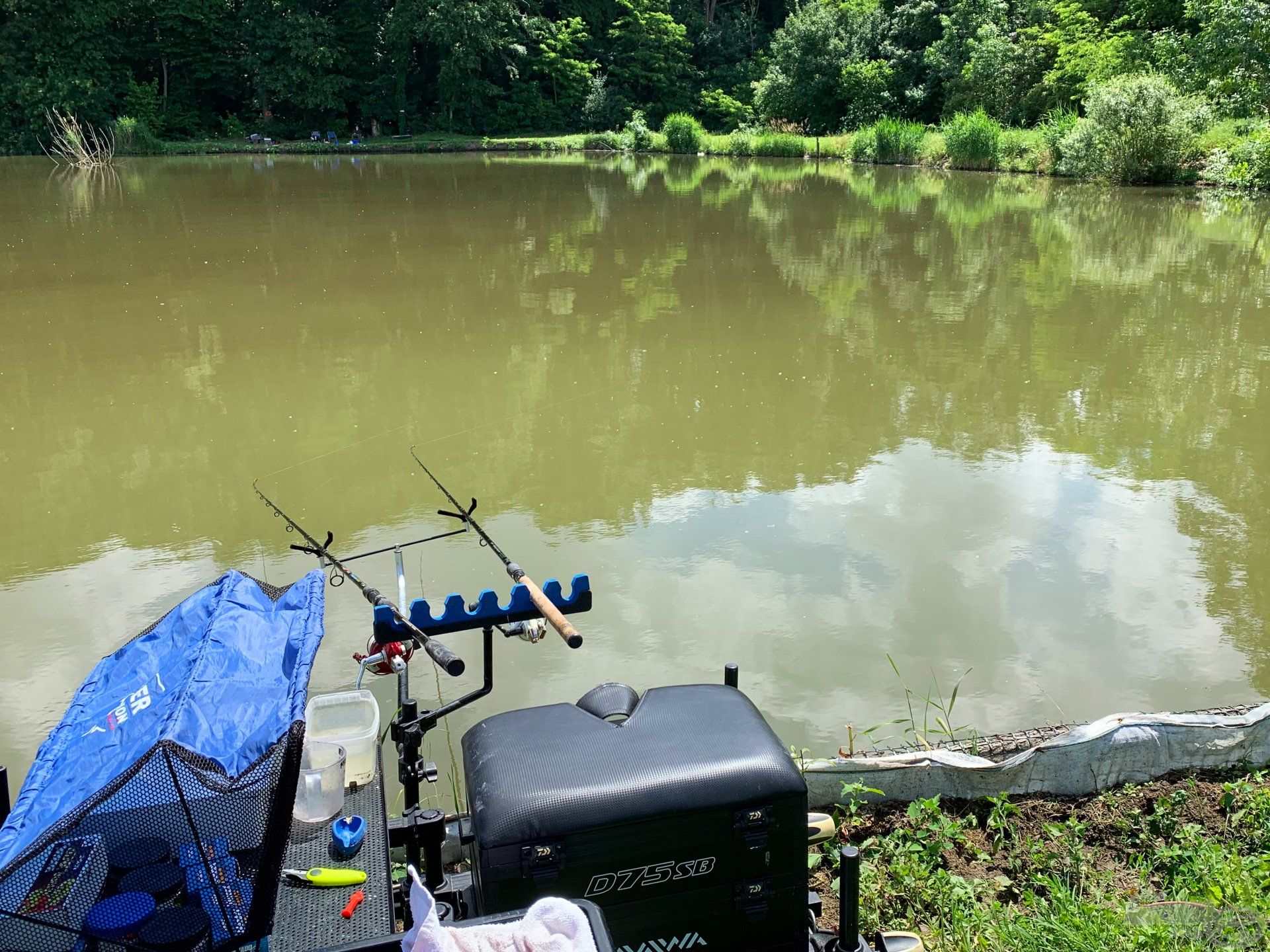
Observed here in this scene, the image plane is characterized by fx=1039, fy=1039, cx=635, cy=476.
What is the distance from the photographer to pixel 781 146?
29.0 metres

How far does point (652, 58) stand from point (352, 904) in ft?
128

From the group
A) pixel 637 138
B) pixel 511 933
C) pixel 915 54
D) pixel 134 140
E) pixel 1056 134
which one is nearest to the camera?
pixel 511 933

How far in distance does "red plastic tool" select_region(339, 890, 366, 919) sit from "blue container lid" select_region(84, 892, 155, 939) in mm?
411

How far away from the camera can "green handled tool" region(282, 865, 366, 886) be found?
193cm

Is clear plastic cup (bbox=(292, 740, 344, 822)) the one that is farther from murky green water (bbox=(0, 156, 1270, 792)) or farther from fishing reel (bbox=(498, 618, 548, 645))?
murky green water (bbox=(0, 156, 1270, 792))

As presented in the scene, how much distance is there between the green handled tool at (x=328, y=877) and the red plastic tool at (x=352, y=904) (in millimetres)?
26

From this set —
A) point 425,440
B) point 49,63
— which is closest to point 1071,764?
point 425,440

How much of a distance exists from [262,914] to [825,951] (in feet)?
3.31

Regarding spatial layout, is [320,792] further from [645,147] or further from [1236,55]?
[645,147]

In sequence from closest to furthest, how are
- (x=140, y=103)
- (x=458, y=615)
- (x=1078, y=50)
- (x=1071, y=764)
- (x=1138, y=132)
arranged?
(x=458, y=615)
(x=1071, y=764)
(x=1138, y=132)
(x=1078, y=50)
(x=140, y=103)

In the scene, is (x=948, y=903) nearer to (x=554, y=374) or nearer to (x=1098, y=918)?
(x=1098, y=918)

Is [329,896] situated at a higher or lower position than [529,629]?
lower

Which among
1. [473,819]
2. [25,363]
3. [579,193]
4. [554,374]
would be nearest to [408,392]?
[554,374]

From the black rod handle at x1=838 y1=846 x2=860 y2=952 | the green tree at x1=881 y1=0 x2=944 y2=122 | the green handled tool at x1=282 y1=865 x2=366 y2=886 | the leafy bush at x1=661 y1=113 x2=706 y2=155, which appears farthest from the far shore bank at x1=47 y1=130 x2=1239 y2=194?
the green handled tool at x1=282 y1=865 x2=366 y2=886
